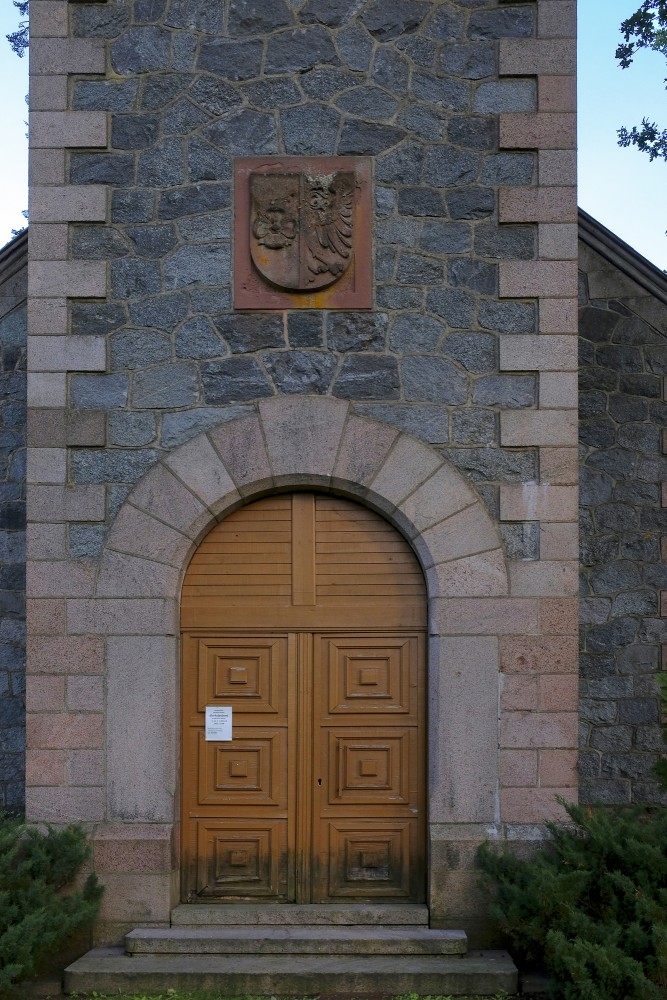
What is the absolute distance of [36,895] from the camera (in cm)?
602

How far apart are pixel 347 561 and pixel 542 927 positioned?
7.86ft

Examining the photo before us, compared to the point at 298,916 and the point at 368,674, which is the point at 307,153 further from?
the point at 298,916

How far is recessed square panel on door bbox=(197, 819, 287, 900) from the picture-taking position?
22.5ft

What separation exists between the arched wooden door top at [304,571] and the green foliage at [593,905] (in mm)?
1595

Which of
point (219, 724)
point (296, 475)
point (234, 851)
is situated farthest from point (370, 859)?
point (296, 475)

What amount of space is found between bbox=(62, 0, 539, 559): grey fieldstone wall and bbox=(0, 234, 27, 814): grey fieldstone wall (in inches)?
65.8

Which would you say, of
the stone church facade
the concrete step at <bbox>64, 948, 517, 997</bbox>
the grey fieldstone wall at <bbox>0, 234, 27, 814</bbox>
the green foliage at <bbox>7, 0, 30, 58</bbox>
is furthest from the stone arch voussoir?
the green foliage at <bbox>7, 0, 30, 58</bbox>

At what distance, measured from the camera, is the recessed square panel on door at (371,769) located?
6.87 meters

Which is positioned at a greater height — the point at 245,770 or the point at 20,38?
the point at 20,38

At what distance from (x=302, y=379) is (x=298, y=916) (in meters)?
3.26

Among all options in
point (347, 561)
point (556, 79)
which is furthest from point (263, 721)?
point (556, 79)

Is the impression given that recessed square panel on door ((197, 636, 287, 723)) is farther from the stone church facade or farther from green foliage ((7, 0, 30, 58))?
green foliage ((7, 0, 30, 58))

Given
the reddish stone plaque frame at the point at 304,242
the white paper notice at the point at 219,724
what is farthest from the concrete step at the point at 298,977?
the reddish stone plaque frame at the point at 304,242

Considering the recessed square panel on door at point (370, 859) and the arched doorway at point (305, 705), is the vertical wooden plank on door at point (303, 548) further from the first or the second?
the recessed square panel on door at point (370, 859)
